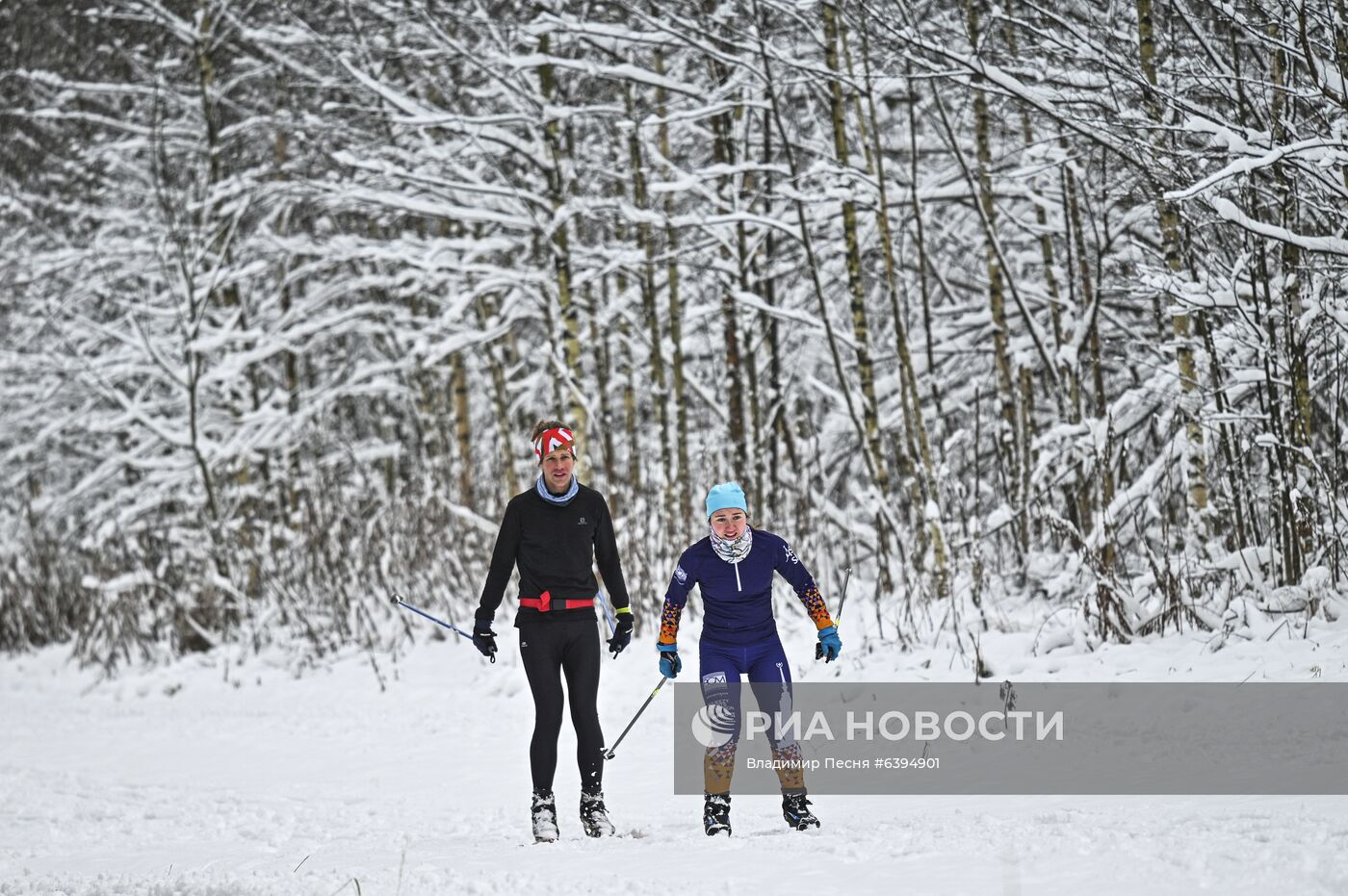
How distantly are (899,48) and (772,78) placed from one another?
6.41ft

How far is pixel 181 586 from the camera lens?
1264 centimetres

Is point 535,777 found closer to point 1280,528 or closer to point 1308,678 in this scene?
point 1308,678

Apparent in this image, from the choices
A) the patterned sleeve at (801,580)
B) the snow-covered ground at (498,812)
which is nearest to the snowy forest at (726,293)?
the snow-covered ground at (498,812)

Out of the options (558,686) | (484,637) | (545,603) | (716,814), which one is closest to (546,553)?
(545,603)

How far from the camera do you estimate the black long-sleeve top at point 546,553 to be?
15.4 feet

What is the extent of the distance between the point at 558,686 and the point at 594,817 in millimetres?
541

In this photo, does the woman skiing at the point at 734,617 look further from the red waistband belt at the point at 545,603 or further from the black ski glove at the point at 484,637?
the black ski glove at the point at 484,637

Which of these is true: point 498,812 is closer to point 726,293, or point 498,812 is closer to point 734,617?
point 734,617

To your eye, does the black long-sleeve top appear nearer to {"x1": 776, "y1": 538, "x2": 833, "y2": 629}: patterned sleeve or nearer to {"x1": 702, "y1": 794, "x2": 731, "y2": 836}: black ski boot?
{"x1": 776, "y1": 538, "x2": 833, "y2": 629}: patterned sleeve

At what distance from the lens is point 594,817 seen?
4547 mm

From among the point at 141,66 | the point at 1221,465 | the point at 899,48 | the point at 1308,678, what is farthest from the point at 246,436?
the point at 1308,678

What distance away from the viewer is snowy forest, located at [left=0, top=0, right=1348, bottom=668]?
19.9ft

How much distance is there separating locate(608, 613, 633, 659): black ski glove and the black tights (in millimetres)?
78

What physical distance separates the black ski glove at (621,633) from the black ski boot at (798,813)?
2.97 feet
